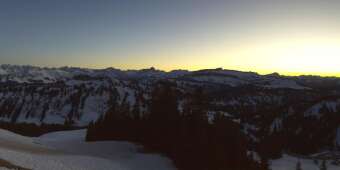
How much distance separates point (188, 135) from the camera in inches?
2381

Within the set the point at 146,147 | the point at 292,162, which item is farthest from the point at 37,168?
the point at 292,162

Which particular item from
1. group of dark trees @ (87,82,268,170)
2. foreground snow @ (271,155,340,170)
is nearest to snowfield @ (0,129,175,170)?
group of dark trees @ (87,82,268,170)

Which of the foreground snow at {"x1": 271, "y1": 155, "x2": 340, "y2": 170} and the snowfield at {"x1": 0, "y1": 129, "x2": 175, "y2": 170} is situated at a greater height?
the snowfield at {"x1": 0, "y1": 129, "x2": 175, "y2": 170}

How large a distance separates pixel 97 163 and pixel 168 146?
18.3 meters

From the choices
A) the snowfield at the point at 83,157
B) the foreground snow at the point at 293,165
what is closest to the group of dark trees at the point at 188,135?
the snowfield at the point at 83,157

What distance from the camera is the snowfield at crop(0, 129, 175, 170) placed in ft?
126

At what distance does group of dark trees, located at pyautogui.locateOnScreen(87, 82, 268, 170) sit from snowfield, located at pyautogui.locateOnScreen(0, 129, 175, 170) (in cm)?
337

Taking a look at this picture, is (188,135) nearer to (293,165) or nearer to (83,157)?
(83,157)

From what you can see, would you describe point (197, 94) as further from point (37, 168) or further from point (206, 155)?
point (37, 168)

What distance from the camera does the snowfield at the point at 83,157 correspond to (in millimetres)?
38375

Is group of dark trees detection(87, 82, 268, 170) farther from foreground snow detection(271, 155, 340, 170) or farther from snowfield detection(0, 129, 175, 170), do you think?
foreground snow detection(271, 155, 340, 170)

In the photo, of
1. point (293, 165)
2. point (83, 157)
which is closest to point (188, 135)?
point (83, 157)

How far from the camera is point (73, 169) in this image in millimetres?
38875

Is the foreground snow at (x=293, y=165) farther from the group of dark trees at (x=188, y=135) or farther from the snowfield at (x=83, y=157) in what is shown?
the snowfield at (x=83, y=157)
